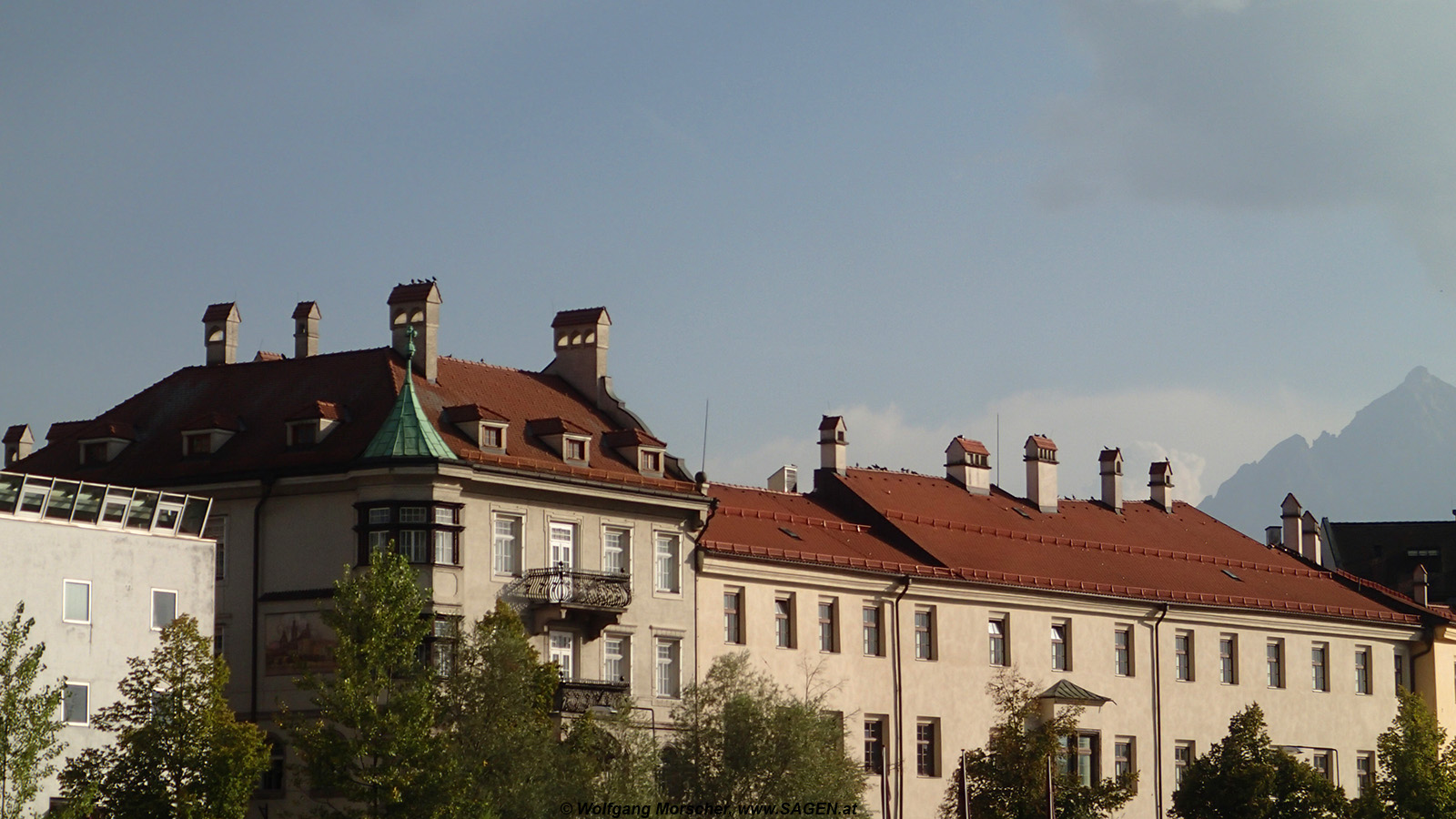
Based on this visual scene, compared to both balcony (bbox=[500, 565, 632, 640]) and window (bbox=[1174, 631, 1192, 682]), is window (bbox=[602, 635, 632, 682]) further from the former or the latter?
window (bbox=[1174, 631, 1192, 682])

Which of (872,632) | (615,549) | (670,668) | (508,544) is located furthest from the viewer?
(872,632)

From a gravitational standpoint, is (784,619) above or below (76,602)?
above

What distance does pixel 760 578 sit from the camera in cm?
7875

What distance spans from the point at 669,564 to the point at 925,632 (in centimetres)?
1196

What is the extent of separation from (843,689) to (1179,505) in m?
31.0

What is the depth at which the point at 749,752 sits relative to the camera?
67.6 metres

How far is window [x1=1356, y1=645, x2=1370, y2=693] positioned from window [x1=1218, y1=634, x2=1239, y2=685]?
725 centimetres

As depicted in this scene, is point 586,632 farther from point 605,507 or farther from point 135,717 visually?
point 135,717

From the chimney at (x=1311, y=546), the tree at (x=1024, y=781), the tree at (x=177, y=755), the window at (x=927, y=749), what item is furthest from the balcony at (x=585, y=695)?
the chimney at (x=1311, y=546)

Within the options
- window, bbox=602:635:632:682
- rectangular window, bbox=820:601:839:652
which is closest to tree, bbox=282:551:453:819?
window, bbox=602:635:632:682

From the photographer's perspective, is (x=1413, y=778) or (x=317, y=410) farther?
(x=1413, y=778)

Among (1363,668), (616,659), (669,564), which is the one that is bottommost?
(616,659)

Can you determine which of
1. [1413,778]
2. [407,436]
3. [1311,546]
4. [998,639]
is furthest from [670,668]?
[1311,546]

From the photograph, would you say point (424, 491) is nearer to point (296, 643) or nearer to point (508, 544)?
point (508, 544)
